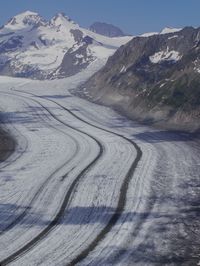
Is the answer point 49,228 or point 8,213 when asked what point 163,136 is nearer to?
point 8,213

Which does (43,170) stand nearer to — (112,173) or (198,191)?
(112,173)

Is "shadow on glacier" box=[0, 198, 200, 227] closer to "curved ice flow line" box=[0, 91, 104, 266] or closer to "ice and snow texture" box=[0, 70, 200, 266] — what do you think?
"ice and snow texture" box=[0, 70, 200, 266]

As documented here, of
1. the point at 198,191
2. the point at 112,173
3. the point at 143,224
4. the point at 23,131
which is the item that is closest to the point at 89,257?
the point at 143,224

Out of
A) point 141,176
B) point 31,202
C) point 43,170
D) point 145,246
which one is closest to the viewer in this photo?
point 145,246

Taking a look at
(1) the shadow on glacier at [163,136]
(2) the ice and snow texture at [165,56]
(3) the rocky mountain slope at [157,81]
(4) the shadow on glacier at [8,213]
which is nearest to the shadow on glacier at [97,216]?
(4) the shadow on glacier at [8,213]

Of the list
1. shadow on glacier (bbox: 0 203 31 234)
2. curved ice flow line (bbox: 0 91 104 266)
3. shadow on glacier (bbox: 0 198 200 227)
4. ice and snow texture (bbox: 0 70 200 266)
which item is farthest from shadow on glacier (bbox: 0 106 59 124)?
shadow on glacier (bbox: 0 198 200 227)

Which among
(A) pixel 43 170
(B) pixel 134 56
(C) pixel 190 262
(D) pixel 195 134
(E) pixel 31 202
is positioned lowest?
(C) pixel 190 262

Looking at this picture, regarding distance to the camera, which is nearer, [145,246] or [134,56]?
[145,246]
